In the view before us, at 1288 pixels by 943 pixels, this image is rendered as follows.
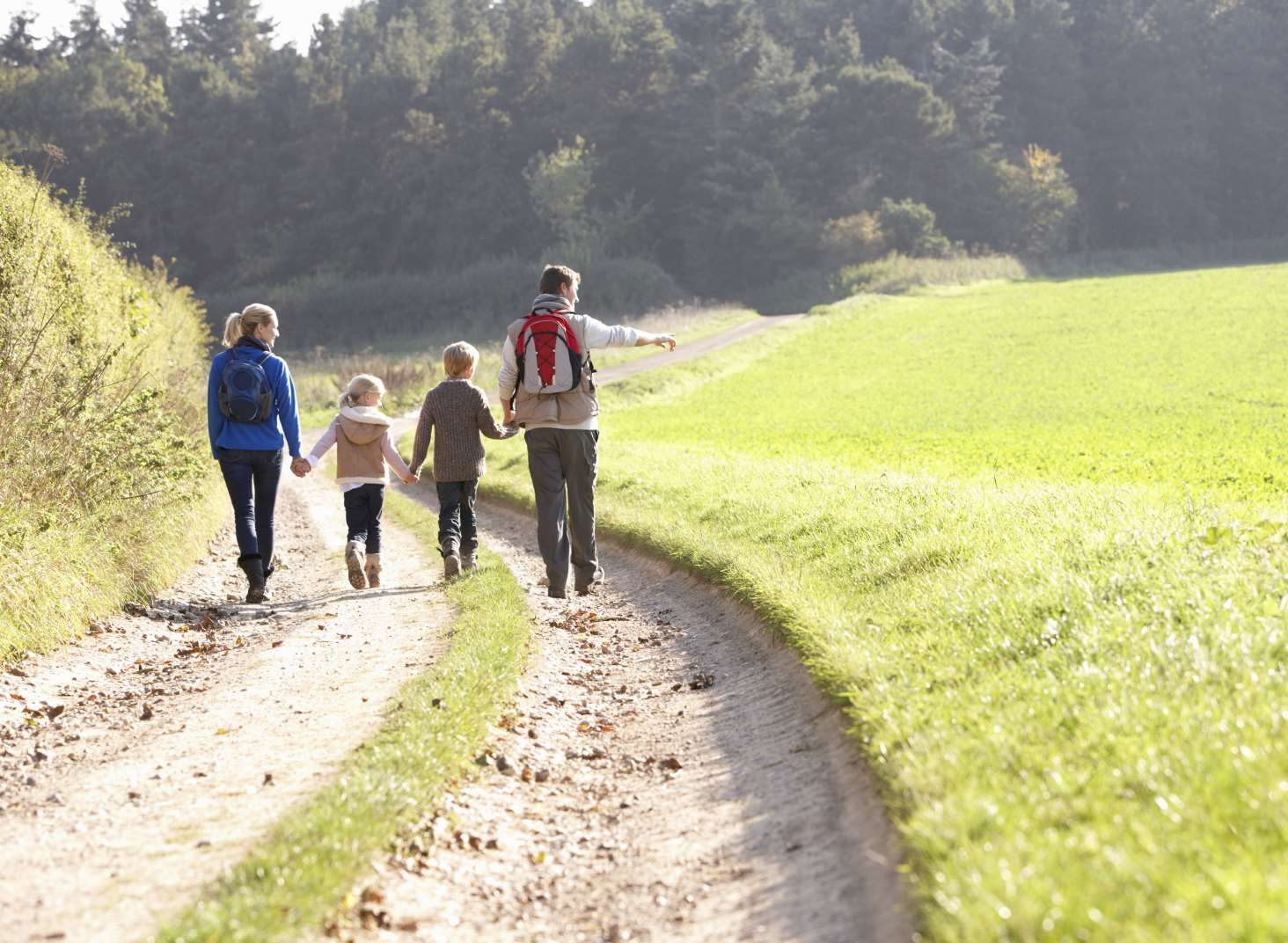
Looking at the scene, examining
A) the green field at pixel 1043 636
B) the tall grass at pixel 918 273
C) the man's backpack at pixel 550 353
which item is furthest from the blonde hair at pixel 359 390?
the tall grass at pixel 918 273

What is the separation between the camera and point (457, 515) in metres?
11.9

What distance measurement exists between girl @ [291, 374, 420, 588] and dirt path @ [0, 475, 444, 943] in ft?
1.54

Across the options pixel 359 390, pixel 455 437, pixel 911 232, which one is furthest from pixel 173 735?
Result: pixel 911 232

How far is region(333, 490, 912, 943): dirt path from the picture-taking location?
14.3 feet

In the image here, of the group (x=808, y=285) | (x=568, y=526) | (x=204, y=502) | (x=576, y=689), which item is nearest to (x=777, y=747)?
(x=576, y=689)

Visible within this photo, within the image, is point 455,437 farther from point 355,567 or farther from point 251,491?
point 251,491

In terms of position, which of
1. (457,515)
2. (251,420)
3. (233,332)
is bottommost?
(457,515)

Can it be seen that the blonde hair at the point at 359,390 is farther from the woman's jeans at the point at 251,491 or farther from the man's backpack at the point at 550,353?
the man's backpack at the point at 550,353

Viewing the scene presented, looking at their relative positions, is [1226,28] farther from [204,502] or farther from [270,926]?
[270,926]

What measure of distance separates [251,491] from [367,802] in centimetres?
681

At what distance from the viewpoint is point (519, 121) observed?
313 feet

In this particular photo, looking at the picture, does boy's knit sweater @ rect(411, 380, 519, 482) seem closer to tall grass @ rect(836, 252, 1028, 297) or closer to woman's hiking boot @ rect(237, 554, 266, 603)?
woman's hiking boot @ rect(237, 554, 266, 603)

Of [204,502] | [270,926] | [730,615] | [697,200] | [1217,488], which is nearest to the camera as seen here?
[270,926]

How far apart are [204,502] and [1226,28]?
347ft
